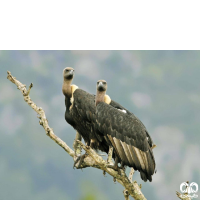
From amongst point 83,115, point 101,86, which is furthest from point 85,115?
point 101,86

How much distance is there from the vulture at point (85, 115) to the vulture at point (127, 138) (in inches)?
20.1

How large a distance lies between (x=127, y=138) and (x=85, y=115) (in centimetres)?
176

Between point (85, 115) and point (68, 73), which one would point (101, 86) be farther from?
point (68, 73)

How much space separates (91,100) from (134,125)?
1.82 meters

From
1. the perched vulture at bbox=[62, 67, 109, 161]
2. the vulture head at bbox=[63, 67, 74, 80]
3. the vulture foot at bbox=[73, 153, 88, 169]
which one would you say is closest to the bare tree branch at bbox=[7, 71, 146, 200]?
the vulture foot at bbox=[73, 153, 88, 169]

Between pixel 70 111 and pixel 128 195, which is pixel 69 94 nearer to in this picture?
pixel 70 111

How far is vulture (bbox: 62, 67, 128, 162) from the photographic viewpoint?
10336mm

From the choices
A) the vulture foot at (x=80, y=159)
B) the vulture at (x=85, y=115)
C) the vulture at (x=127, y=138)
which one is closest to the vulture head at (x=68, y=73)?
the vulture at (x=85, y=115)

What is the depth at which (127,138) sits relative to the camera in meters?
9.23

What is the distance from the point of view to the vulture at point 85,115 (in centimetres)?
1034

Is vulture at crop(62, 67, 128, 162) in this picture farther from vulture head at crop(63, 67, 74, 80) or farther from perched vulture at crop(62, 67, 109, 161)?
vulture head at crop(63, 67, 74, 80)

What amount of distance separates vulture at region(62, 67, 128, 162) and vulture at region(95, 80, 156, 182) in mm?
511

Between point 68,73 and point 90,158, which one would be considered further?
point 68,73

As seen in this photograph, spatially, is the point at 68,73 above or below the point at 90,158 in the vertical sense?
above
